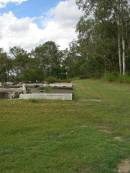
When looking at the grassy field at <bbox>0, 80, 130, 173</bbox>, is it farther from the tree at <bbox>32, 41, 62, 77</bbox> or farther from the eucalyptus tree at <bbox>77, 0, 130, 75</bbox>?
the tree at <bbox>32, 41, 62, 77</bbox>

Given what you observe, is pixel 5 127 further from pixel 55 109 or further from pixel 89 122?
pixel 55 109

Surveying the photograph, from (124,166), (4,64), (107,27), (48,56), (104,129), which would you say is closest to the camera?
(124,166)

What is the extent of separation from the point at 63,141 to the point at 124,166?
5.59ft

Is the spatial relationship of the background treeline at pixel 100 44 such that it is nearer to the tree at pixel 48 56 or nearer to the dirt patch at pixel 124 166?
the tree at pixel 48 56

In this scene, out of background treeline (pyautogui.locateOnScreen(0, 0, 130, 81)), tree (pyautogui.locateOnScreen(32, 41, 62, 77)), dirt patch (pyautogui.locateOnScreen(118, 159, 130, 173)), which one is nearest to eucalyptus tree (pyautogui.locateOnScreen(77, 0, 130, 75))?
background treeline (pyautogui.locateOnScreen(0, 0, 130, 81))

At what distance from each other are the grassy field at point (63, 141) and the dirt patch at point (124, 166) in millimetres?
72

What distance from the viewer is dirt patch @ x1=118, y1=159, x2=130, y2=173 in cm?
550

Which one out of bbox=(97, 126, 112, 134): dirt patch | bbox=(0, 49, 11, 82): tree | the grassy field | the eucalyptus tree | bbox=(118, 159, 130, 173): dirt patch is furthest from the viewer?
bbox=(0, 49, 11, 82): tree

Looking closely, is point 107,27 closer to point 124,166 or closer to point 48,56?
point 124,166

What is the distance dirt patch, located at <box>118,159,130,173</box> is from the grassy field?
7 centimetres

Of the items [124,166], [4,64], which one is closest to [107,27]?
[4,64]

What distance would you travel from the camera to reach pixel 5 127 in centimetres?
872

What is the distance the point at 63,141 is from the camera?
719 cm

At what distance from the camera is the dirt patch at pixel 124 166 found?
5.50 meters
